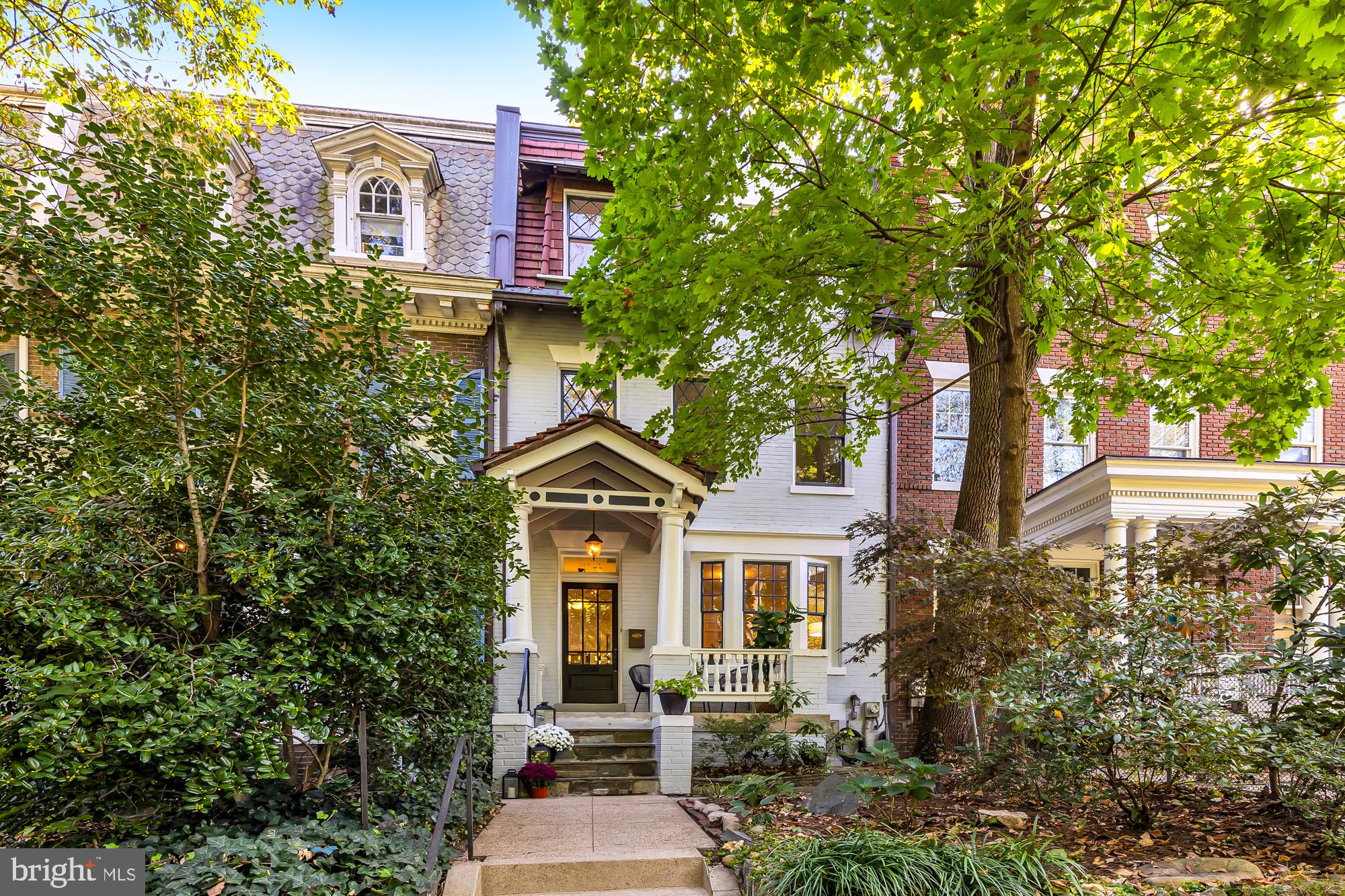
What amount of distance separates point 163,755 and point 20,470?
253 centimetres

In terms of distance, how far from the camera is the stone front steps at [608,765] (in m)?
9.14

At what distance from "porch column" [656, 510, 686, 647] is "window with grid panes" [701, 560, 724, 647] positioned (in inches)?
97.4

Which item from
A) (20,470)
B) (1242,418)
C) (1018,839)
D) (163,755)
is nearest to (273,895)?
(163,755)

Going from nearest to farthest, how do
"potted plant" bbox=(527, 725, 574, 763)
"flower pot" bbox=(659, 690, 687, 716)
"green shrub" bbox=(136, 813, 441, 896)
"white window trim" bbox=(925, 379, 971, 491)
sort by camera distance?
"green shrub" bbox=(136, 813, 441, 896), "potted plant" bbox=(527, 725, 574, 763), "flower pot" bbox=(659, 690, 687, 716), "white window trim" bbox=(925, 379, 971, 491)

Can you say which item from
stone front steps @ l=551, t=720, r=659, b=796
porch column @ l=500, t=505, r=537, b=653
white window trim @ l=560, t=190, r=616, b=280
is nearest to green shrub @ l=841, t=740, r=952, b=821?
stone front steps @ l=551, t=720, r=659, b=796

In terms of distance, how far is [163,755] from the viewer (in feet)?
13.8

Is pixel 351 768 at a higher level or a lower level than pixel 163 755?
lower

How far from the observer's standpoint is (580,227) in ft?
41.9

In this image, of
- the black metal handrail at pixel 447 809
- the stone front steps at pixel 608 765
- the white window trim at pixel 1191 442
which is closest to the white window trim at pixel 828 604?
the stone front steps at pixel 608 765

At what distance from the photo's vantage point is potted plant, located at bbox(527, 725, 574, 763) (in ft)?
30.5

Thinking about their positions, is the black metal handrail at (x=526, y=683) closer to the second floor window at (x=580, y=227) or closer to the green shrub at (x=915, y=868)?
the green shrub at (x=915, y=868)

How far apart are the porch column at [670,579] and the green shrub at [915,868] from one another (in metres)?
5.19

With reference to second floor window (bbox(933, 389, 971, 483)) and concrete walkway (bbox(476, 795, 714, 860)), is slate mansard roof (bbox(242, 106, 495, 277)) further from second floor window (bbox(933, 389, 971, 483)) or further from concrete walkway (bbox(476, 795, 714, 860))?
second floor window (bbox(933, 389, 971, 483))

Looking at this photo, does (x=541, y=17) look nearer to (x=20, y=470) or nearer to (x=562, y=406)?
(x=20, y=470)
